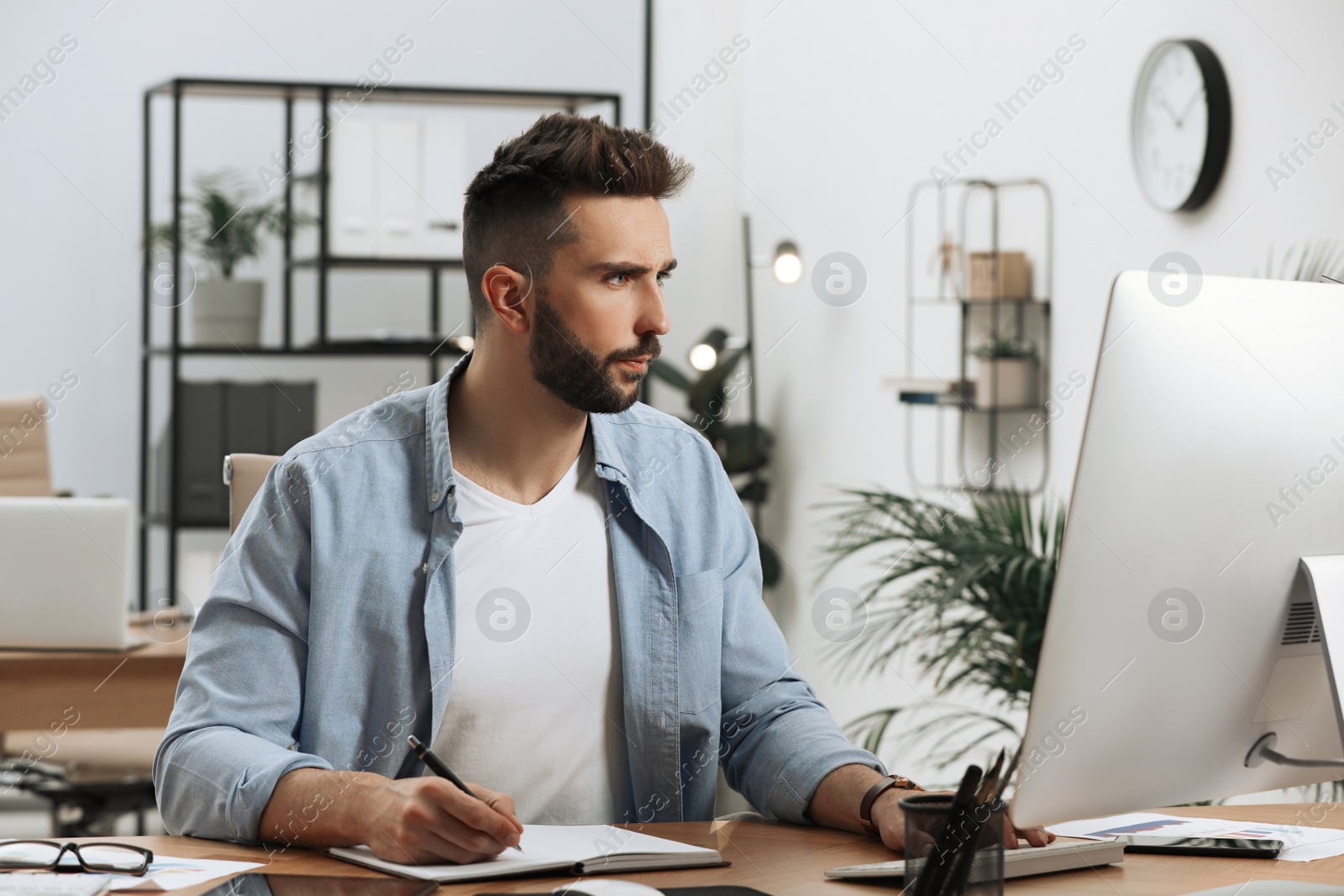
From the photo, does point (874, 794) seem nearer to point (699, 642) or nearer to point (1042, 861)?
point (1042, 861)

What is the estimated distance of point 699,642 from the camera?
1.48 metres

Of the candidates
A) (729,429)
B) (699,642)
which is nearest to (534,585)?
(699,642)

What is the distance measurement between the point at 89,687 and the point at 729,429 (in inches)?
95.6

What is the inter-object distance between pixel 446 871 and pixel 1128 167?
7.25 ft

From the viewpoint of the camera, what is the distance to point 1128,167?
108 inches

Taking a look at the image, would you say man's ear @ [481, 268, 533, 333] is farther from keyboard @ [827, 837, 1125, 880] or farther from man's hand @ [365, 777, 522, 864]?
keyboard @ [827, 837, 1125, 880]

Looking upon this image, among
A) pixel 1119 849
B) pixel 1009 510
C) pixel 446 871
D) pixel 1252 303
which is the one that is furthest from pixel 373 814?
pixel 1009 510

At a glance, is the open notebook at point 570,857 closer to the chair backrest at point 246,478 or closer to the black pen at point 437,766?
the black pen at point 437,766

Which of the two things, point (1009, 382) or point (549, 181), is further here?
point (1009, 382)

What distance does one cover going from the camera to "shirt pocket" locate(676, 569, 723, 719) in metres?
1.46

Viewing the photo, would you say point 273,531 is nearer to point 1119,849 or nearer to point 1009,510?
point 1119,849

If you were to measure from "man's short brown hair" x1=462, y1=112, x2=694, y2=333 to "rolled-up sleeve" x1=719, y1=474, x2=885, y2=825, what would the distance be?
0.35m

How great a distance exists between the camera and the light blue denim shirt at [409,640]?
4.13ft

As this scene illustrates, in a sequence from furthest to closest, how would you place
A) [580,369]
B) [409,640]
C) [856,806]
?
[580,369] → [409,640] → [856,806]
